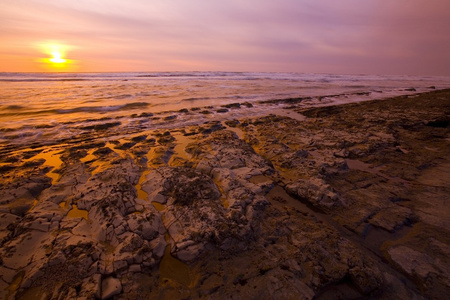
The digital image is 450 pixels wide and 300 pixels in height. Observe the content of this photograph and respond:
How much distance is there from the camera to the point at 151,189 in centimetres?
386

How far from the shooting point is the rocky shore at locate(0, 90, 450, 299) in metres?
2.25

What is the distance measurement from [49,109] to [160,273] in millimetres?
11286

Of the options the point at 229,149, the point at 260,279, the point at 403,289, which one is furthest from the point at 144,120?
the point at 403,289

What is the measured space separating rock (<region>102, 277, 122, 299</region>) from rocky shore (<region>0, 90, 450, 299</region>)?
0.01 m

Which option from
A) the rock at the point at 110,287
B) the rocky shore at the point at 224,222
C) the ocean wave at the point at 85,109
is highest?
the ocean wave at the point at 85,109

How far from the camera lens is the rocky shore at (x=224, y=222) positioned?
2254mm

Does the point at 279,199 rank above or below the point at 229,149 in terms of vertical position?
below

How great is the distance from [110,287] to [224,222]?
58.2 inches

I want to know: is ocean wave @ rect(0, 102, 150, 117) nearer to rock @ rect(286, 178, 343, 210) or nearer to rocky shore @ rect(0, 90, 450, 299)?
rocky shore @ rect(0, 90, 450, 299)

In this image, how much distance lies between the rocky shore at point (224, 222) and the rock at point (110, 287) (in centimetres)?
1

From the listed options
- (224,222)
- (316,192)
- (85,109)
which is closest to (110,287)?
(224,222)

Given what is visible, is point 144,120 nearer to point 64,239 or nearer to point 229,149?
point 229,149

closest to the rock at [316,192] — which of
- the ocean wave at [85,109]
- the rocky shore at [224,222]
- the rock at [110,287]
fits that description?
the rocky shore at [224,222]

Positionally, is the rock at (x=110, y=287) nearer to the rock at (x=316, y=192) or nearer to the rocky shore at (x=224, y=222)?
the rocky shore at (x=224, y=222)
